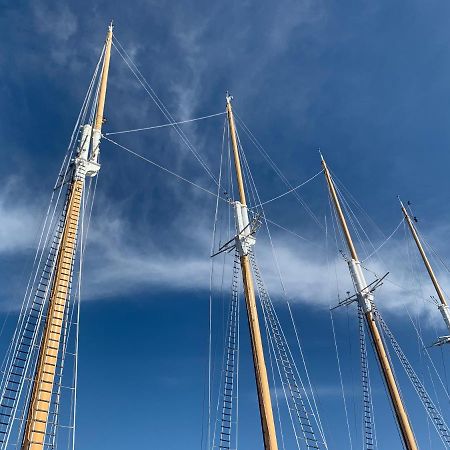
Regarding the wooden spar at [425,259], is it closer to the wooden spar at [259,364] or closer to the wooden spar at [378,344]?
the wooden spar at [378,344]

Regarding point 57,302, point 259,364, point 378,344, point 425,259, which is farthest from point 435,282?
point 57,302

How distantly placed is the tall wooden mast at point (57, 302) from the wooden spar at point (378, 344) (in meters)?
23.8

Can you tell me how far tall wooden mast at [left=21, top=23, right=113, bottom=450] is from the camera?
44.5 feet

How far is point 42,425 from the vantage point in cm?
1364

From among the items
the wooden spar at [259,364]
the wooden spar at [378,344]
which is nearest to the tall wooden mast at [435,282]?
the wooden spar at [378,344]

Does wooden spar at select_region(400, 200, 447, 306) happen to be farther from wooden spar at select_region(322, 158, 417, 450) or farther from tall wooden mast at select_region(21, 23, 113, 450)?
tall wooden mast at select_region(21, 23, 113, 450)

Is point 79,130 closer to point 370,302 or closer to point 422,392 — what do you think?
point 370,302

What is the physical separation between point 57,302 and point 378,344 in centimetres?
2494

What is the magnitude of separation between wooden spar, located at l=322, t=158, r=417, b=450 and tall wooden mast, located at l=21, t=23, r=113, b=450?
2376 centimetres

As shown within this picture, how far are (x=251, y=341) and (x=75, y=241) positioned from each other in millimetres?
10040

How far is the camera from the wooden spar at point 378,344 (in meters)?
28.4

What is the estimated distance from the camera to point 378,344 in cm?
3222

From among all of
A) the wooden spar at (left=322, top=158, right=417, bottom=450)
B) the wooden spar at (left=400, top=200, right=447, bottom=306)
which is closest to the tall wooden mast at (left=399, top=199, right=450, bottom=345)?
the wooden spar at (left=400, top=200, right=447, bottom=306)

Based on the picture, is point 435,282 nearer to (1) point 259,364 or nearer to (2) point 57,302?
(1) point 259,364
